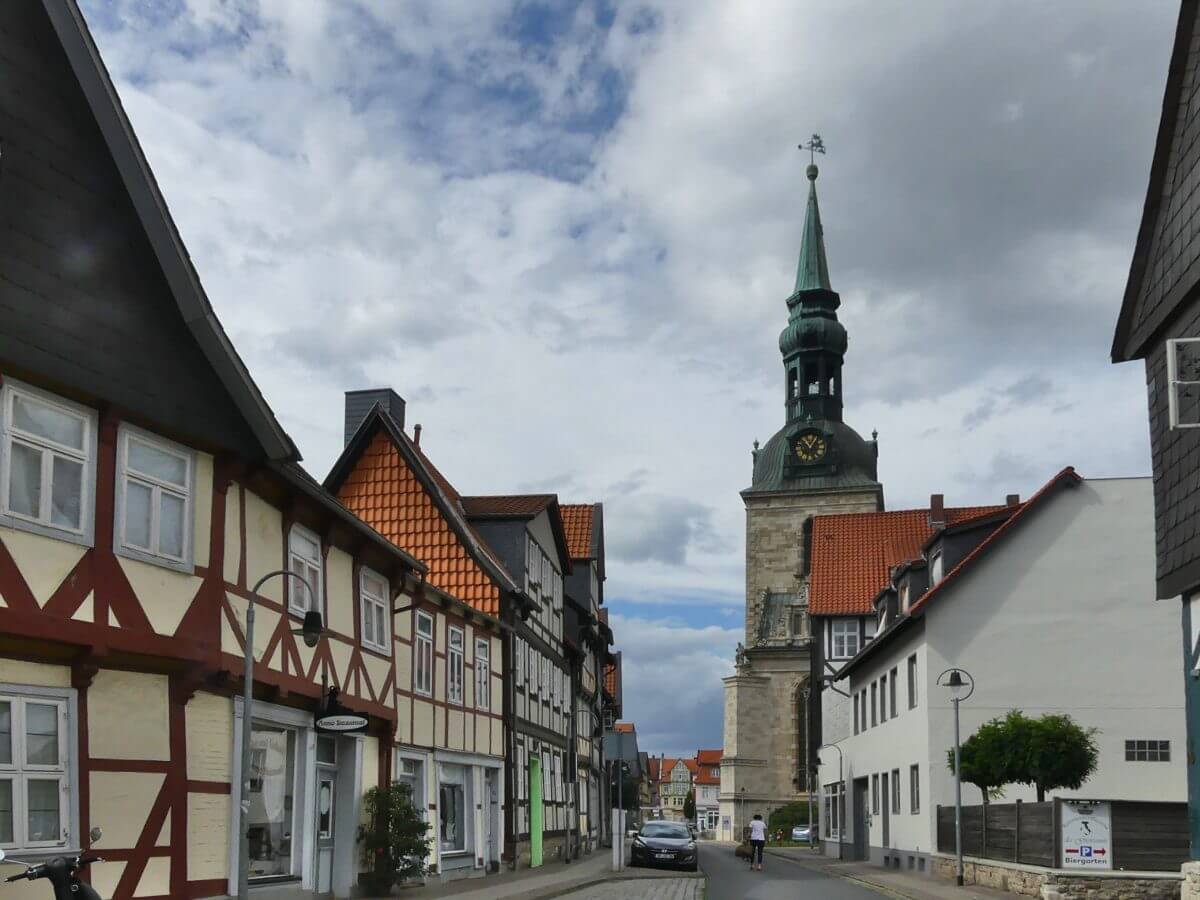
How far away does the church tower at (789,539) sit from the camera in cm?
8412

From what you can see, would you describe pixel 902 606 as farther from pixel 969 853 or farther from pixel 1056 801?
pixel 1056 801

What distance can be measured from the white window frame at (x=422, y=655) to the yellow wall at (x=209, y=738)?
877 cm

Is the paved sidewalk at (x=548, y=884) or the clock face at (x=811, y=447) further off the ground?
the clock face at (x=811, y=447)

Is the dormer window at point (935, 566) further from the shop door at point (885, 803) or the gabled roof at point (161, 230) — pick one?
the gabled roof at point (161, 230)

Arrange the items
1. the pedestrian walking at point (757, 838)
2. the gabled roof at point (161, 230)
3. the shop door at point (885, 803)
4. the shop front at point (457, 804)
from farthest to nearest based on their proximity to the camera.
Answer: the shop door at point (885, 803), the pedestrian walking at point (757, 838), the shop front at point (457, 804), the gabled roof at point (161, 230)

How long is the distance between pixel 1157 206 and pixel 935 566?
18.6m

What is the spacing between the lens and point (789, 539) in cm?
8956

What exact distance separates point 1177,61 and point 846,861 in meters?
31.4

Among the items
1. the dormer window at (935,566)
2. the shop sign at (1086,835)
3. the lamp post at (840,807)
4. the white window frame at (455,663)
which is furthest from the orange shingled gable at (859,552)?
the shop sign at (1086,835)

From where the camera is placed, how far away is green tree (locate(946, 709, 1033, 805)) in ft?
86.8

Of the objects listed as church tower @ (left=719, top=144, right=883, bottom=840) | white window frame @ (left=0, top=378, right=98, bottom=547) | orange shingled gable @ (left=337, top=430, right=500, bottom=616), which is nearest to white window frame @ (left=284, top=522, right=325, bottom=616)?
white window frame @ (left=0, top=378, right=98, bottom=547)

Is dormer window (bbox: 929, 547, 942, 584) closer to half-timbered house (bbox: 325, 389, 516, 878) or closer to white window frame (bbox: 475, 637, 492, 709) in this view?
half-timbered house (bbox: 325, 389, 516, 878)

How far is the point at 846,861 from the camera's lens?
1718 inches

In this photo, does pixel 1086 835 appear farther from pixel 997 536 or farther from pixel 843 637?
pixel 843 637
